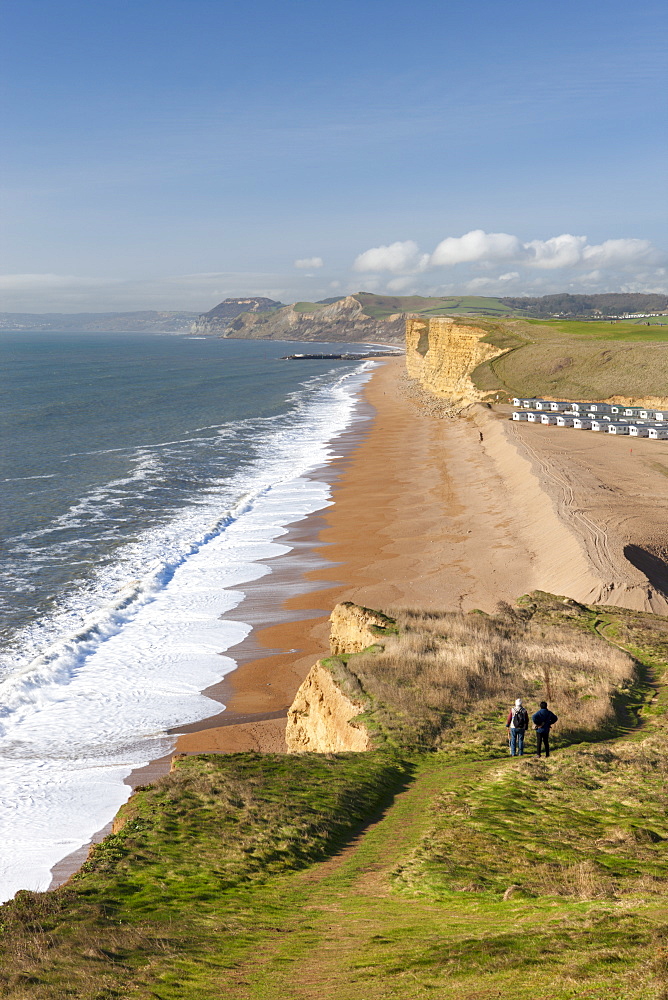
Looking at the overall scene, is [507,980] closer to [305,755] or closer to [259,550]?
[305,755]

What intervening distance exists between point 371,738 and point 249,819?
4.13 metres

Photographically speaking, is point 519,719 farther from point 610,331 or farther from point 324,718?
point 610,331

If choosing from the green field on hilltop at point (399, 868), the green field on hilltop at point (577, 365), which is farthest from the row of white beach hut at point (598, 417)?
the green field on hilltop at point (399, 868)

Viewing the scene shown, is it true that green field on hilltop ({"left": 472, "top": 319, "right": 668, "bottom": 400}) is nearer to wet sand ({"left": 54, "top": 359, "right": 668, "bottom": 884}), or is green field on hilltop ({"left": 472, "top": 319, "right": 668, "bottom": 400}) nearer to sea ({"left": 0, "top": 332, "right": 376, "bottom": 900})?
sea ({"left": 0, "top": 332, "right": 376, "bottom": 900})

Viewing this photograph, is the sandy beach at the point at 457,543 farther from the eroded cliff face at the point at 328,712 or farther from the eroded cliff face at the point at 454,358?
the eroded cliff face at the point at 454,358

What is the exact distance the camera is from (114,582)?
3031cm

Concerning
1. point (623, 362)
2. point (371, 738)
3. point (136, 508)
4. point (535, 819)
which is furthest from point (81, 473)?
point (623, 362)

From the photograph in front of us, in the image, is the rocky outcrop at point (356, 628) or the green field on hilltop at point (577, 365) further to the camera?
the green field on hilltop at point (577, 365)

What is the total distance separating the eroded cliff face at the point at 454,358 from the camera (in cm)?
9344

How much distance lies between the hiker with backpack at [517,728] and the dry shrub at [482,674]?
1.45 metres

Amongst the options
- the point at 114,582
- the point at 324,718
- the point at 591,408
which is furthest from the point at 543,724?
the point at 591,408

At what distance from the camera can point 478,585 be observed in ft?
94.2

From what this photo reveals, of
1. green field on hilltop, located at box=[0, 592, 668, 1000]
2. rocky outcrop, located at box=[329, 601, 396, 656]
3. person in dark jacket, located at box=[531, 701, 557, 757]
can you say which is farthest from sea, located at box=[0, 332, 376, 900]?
person in dark jacket, located at box=[531, 701, 557, 757]

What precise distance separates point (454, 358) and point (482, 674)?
284ft
